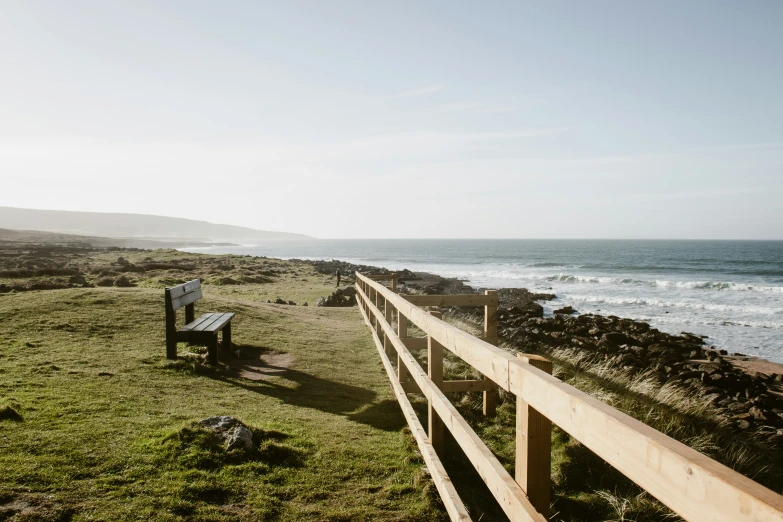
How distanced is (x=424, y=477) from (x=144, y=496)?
78.4 inches

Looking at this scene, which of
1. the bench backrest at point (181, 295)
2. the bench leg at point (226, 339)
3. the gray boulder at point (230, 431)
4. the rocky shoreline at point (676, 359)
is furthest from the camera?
the rocky shoreline at point (676, 359)

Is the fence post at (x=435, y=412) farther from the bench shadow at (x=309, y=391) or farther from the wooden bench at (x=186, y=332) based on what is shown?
the wooden bench at (x=186, y=332)

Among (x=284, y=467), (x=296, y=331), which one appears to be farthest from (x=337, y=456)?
(x=296, y=331)

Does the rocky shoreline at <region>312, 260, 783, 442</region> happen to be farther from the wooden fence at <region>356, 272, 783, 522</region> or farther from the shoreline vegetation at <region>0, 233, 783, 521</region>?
the wooden fence at <region>356, 272, 783, 522</region>

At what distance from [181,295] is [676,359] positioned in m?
13.5

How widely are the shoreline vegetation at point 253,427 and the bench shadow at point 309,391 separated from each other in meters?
0.03

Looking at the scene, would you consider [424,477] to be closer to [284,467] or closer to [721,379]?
[284,467]

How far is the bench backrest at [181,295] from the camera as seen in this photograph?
7.37m

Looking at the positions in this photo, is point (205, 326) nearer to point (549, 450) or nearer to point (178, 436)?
point (178, 436)

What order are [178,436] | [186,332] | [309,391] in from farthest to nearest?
[186,332], [309,391], [178,436]

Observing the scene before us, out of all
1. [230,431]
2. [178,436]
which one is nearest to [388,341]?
[230,431]

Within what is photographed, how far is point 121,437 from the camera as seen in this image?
4.32 m

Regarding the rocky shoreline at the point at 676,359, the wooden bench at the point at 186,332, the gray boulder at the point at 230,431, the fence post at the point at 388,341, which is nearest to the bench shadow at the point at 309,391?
the wooden bench at the point at 186,332

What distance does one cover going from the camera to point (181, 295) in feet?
26.5
